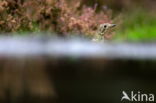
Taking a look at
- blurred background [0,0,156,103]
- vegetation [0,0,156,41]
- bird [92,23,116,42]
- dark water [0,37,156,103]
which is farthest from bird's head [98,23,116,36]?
dark water [0,37,156,103]

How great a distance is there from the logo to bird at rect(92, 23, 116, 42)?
1.47m

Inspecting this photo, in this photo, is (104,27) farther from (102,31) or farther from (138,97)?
(138,97)

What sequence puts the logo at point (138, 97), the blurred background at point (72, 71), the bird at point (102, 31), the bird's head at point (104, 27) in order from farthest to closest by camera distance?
the bird's head at point (104, 27)
the bird at point (102, 31)
the logo at point (138, 97)
the blurred background at point (72, 71)

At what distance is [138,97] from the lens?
23.1 feet

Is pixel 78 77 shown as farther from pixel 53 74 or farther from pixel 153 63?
pixel 153 63

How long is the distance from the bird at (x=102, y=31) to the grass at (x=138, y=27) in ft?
0.65

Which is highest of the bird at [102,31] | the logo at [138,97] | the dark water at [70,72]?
the bird at [102,31]

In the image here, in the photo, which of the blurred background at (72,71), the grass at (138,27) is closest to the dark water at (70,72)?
the blurred background at (72,71)

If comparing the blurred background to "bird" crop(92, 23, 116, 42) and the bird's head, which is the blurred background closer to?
"bird" crop(92, 23, 116, 42)

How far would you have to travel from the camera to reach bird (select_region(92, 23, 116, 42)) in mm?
8564

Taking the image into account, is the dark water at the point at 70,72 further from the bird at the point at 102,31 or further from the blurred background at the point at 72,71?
the bird at the point at 102,31

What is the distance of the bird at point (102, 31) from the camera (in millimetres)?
8564

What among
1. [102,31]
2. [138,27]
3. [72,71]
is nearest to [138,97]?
[72,71]

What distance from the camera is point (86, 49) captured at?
22.9 ft
